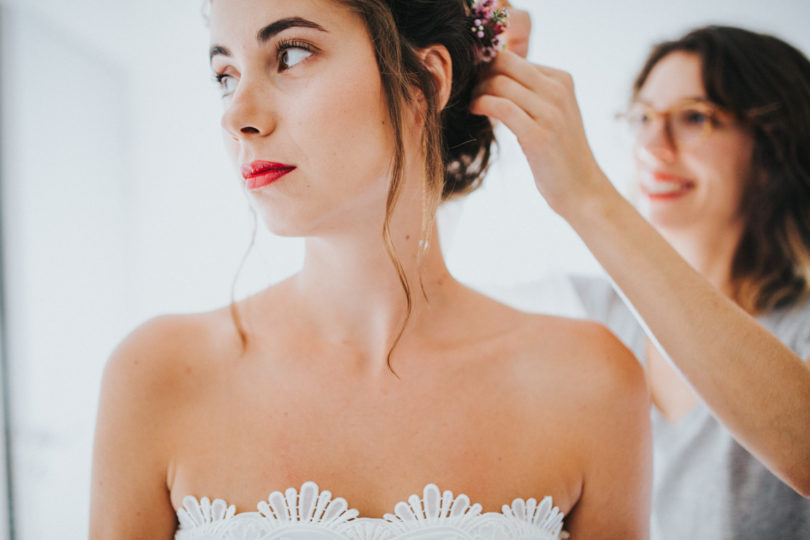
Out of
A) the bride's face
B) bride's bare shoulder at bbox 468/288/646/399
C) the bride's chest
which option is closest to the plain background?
bride's bare shoulder at bbox 468/288/646/399

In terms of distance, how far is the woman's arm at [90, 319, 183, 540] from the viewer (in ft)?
3.07

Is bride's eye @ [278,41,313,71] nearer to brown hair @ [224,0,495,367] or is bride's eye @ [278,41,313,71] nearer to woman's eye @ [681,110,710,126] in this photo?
brown hair @ [224,0,495,367]

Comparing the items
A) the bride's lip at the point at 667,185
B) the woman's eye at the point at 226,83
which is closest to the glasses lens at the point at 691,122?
the bride's lip at the point at 667,185

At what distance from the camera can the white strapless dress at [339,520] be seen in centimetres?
87

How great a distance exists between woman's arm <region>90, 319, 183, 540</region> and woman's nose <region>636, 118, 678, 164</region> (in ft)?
4.72

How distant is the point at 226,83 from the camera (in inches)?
38.5

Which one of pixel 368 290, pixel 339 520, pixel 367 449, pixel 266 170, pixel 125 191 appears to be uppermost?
pixel 125 191

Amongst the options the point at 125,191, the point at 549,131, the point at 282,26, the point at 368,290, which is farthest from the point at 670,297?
the point at 125,191

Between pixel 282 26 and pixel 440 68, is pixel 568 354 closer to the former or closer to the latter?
pixel 440 68

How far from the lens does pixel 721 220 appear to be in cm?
160

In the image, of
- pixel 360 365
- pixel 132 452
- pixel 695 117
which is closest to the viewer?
pixel 132 452

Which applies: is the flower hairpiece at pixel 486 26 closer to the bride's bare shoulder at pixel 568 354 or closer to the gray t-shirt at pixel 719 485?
the bride's bare shoulder at pixel 568 354

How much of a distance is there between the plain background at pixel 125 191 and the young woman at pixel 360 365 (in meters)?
0.67

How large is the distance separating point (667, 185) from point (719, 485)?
855 mm
